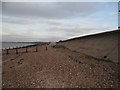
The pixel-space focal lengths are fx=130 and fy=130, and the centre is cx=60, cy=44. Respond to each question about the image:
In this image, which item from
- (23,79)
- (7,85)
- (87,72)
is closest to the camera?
(7,85)

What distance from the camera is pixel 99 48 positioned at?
13773 millimetres

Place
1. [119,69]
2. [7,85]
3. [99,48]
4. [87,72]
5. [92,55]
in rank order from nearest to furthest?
[7,85] < [87,72] < [119,69] < [99,48] < [92,55]

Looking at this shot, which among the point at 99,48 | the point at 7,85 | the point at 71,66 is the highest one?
the point at 99,48

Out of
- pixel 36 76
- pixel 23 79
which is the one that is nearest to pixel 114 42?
pixel 36 76

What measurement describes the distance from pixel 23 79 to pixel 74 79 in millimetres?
3383

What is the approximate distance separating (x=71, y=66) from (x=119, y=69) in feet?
12.1

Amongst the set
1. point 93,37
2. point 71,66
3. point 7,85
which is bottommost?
point 7,85

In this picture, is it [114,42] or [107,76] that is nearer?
[107,76]

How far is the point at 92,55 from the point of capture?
1466 cm

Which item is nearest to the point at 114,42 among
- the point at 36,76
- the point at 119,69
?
the point at 119,69

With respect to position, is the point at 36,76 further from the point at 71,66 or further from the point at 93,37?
the point at 93,37

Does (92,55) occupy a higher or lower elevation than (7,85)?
higher

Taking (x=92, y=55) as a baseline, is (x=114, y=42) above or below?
above

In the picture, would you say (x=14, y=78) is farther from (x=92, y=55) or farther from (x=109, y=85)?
(x=92, y=55)
